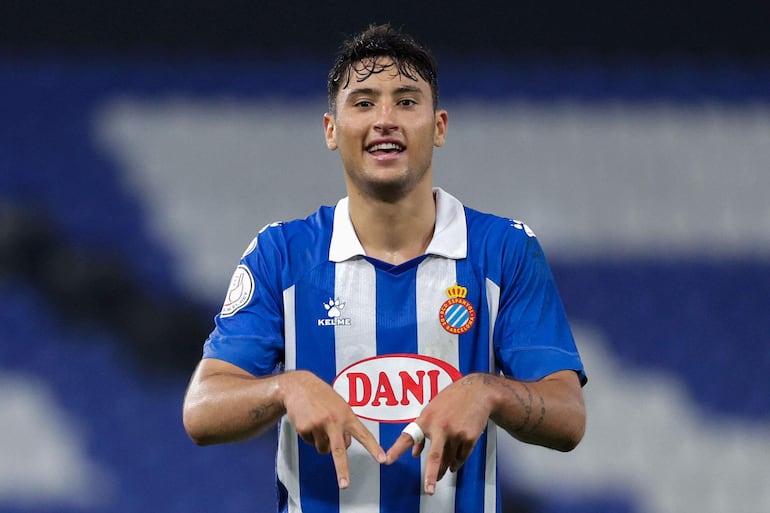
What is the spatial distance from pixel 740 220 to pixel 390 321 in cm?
222

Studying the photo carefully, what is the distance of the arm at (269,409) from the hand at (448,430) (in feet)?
0.22

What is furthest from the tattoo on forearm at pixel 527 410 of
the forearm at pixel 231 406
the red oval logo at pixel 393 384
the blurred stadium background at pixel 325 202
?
the blurred stadium background at pixel 325 202

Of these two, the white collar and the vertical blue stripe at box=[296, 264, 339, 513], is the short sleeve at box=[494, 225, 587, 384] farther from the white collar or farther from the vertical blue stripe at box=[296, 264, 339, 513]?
the vertical blue stripe at box=[296, 264, 339, 513]

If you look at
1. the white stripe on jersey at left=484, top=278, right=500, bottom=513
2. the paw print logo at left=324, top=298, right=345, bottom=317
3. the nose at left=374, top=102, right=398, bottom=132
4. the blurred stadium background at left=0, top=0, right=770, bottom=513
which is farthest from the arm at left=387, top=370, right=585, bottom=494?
the blurred stadium background at left=0, top=0, right=770, bottom=513

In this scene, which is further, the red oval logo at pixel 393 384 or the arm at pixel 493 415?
the red oval logo at pixel 393 384

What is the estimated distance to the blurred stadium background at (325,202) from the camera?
3.60 m

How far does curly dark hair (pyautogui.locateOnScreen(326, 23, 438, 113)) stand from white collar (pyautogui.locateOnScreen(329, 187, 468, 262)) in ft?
0.64

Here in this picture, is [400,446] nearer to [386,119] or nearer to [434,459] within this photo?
[434,459]

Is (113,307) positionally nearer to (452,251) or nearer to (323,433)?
(452,251)

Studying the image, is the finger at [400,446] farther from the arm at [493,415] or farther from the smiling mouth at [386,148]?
the smiling mouth at [386,148]

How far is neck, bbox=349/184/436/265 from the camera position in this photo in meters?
1.98

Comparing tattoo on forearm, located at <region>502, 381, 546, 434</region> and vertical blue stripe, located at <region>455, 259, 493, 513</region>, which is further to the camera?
vertical blue stripe, located at <region>455, 259, 493, 513</region>

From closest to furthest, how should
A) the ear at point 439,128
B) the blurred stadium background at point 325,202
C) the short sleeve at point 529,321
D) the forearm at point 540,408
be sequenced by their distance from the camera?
the forearm at point 540,408, the short sleeve at point 529,321, the ear at point 439,128, the blurred stadium background at point 325,202

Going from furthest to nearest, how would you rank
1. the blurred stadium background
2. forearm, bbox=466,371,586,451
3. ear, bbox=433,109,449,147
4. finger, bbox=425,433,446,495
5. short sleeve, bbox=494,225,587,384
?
the blurred stadium background → ear, bbox=433,109,449,147 → short sleeve, bbox=494,225,587,384 → forearm, bbox=466,371,586,451 → finger, bbox=425,433,446,495
